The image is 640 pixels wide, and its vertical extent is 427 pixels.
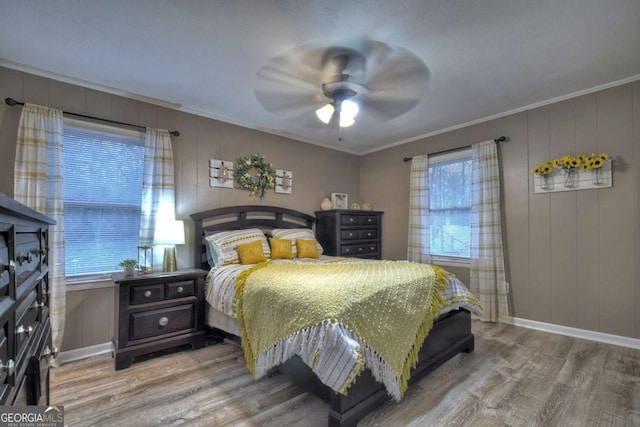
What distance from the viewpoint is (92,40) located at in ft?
7.14

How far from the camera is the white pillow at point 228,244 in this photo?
315 cm

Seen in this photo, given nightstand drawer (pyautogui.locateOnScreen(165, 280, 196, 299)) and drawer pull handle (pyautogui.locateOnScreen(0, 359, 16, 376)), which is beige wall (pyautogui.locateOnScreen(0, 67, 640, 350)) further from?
drawer pull handle (pyautogui.locateOnScreen(0, 359, 16, 376))

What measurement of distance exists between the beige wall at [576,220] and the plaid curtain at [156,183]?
3.70 meters

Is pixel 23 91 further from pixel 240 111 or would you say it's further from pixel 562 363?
pixel 562 363

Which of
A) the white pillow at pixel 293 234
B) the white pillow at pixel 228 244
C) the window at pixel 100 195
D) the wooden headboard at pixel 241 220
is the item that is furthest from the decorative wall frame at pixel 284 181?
the window at pixel 100 195

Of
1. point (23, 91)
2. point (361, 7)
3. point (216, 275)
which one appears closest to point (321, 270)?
point (216, 275)

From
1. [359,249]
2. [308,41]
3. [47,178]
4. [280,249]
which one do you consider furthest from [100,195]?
[359,249]

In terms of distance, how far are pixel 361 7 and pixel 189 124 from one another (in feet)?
7.90

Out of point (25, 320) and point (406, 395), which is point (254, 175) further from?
point (25, 320)

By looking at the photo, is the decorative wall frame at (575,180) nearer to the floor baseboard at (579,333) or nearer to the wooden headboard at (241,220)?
the floor baseboard at (579,333)

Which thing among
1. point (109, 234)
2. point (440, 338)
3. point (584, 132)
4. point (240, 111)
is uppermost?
point (240, 111)

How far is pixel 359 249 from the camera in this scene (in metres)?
4.59

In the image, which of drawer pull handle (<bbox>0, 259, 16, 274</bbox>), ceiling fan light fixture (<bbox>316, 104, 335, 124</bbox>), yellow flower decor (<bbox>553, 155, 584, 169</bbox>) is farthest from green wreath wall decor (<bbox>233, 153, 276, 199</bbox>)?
yellow flower decor (<bbox>553, 155, 584, 169</bbox>)

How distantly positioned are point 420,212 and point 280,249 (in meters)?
2.13
